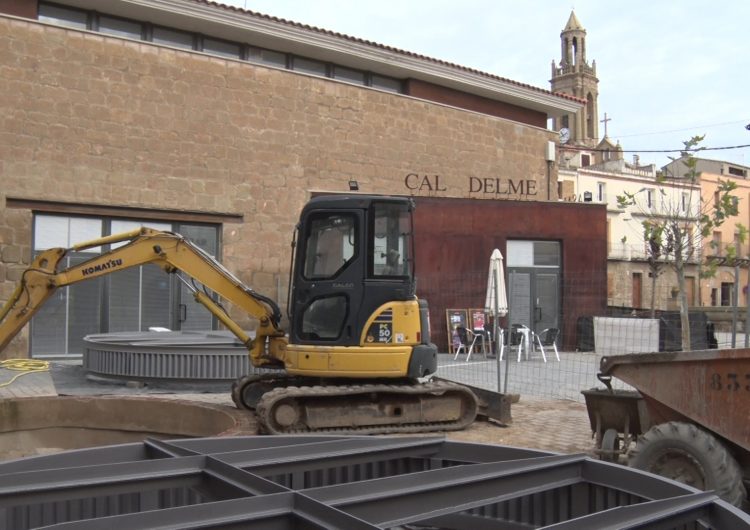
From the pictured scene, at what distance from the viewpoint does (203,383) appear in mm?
13188

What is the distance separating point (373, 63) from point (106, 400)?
46.6ft

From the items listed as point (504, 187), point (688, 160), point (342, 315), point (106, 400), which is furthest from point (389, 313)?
point (504, 187)

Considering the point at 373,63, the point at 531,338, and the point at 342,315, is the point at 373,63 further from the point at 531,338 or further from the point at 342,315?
the point at 342,315

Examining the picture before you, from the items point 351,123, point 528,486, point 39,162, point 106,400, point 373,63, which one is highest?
point 373,63

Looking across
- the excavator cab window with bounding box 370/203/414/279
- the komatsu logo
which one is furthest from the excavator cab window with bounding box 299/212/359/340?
the komatsu logo

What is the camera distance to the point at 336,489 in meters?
2.05

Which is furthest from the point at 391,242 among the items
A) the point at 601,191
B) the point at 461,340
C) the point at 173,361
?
the point at 601,191

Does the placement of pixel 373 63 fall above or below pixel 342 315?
above

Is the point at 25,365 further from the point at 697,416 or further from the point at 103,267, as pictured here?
the point at 697,416

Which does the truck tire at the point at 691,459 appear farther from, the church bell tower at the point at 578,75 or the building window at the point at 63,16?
the church bell tower at the point at 578,75

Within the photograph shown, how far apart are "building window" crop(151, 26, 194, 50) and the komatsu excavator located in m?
10.6

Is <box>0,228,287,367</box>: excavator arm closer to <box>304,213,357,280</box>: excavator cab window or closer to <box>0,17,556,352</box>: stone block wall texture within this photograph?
<box>304,213,357,280</box>: excavator cab window

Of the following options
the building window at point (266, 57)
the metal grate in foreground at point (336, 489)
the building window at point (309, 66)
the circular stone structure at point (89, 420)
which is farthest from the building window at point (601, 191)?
the metal grate in foreground at point (336, 489)

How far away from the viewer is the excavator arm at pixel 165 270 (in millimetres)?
10375
